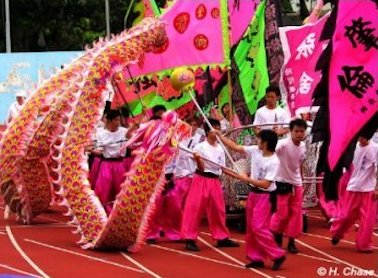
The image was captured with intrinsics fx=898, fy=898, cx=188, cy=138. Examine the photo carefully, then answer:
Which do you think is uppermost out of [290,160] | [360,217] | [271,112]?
[271,112]

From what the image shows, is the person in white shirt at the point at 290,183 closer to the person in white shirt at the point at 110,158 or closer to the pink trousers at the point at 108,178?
the person in white shirt at the point at 110,158

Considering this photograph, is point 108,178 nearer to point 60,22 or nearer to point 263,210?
point 263,210

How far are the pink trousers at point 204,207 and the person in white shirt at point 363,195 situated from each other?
4.44ft

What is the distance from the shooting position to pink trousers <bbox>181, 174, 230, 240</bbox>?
32.7ft

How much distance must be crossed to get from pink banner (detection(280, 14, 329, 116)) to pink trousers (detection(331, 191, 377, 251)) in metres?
1.27

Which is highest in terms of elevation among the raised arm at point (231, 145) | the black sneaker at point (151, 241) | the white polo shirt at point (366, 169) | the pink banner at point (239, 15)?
the pink banner at point (239, 15)

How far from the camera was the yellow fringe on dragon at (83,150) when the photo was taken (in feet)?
30.8

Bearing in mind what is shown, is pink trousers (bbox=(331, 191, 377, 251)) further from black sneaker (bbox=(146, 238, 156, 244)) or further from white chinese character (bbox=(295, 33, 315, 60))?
black sneaker (bbox=(146, 238, 156, 244))

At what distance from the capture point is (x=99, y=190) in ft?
37.5

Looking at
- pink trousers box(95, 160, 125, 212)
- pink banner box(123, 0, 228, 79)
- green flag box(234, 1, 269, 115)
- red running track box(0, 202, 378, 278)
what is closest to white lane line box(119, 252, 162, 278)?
red running track box(0, 202, 378, 278)

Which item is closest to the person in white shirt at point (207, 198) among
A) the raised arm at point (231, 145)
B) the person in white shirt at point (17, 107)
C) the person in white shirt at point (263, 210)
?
the raised arm at point (231, 145)

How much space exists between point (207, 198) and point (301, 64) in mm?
2021

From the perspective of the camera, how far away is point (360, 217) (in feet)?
32.2

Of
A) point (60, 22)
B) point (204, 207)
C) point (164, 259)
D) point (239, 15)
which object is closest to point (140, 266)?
point (164, 259)
